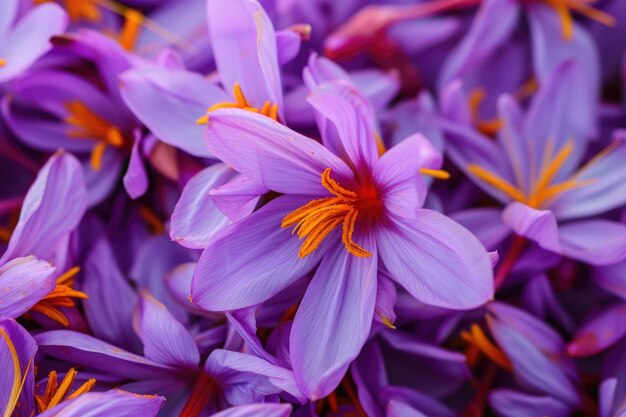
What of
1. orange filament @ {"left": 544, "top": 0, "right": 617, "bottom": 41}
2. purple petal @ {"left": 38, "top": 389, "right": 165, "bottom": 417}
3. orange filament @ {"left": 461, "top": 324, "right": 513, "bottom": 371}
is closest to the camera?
purple petal @ {"left": 38, "top": 389, "right": 165, "bottom": 417}

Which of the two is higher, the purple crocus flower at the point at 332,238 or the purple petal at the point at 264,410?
the purple crocus flower at the point at 332,238

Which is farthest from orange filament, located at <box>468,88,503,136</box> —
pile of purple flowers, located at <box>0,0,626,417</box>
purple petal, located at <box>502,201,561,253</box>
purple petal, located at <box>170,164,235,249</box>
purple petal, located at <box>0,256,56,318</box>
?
purple petal, located at <box>0,256,56,318</box>

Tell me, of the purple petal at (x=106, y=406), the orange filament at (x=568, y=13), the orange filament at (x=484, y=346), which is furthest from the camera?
the orange filament at (x=568, y=13)

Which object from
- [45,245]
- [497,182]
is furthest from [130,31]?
[497,182]

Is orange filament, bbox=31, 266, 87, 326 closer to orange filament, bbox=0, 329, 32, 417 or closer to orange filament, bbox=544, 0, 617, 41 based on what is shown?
orange filament, bbox=0, 329, 32, 417

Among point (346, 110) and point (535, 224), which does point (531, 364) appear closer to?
point (535, 224)

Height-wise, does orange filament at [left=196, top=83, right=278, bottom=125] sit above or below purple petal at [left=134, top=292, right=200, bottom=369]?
above

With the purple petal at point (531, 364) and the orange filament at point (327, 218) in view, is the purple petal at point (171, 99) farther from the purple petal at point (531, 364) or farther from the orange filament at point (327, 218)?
the purple petal at point (531, 364)

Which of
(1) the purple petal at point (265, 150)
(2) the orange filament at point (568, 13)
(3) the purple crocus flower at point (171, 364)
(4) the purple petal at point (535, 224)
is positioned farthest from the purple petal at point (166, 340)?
(2) the orange filament at point (568, 13)
